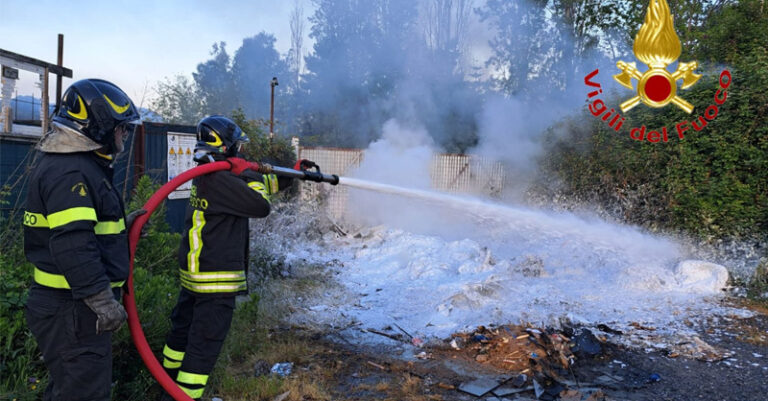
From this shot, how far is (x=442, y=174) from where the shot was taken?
433 inches

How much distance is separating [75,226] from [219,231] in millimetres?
1074

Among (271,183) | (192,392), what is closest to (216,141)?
(271,183)

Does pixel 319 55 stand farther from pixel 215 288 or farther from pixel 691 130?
pixel 215 288

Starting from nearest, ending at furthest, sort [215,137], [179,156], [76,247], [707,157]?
[76,247], [215,137], [707,157], [179,156]

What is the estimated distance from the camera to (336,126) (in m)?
18.9

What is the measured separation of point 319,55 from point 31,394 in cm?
2040

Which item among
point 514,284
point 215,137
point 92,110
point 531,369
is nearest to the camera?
point 92,110

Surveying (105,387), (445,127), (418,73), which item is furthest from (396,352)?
(418,73)

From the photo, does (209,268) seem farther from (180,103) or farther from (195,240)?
(180,103)

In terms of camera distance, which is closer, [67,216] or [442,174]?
[67,216]

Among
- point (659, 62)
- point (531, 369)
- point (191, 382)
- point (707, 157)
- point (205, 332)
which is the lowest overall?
point (531, 369)

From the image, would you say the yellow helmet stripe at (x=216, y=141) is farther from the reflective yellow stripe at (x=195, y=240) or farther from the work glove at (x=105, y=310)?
the work glove at (x=105, y=310)

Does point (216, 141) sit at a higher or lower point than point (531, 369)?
higher

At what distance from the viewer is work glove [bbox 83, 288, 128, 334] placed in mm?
2070
